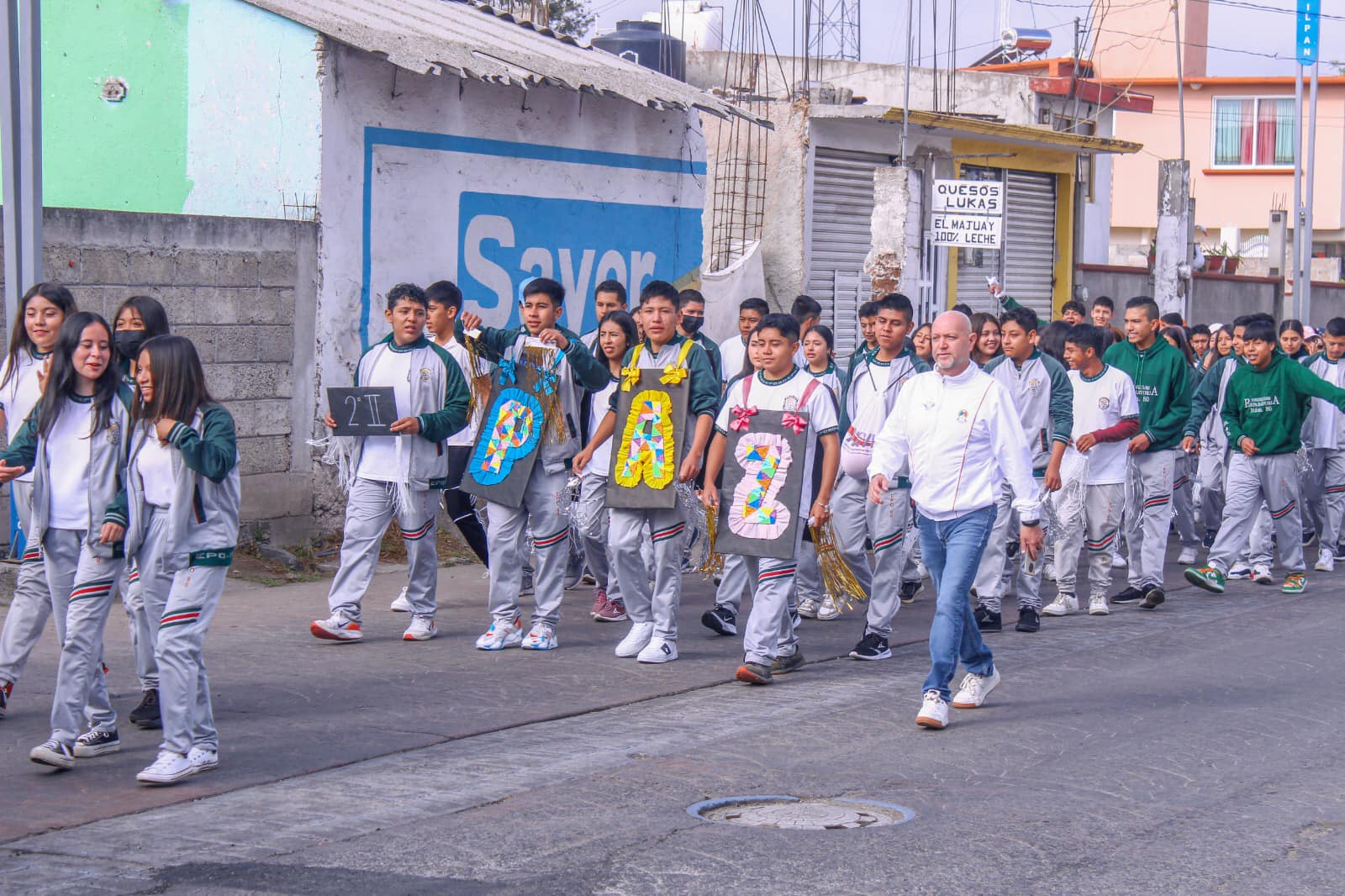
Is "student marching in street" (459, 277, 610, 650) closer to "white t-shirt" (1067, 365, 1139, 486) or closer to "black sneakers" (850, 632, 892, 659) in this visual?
"black sneakers" (850, 632, 892, 659)

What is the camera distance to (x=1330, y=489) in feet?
43.5

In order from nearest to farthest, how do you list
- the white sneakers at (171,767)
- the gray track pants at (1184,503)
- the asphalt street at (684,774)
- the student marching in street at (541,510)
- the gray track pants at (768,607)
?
the asphalt street at (684,774) < the white sneakers at (171,767) < the gray track pants at (768,607) < the student marching in street at (541,510) < the gray track pants at (1184,503)

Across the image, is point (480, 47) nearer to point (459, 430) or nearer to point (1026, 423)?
point (459, 430)

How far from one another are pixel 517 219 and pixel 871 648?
651 centimetres

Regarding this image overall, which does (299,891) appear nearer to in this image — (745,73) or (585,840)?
(585,840)

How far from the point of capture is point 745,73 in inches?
931

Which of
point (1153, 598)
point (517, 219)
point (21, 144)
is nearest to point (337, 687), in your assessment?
point (21, 144)

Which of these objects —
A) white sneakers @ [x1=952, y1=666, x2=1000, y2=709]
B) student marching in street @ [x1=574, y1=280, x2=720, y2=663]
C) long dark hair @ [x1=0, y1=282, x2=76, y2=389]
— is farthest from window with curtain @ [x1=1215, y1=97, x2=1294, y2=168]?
long dark hair @ [x1=0, y1=282, x2=76, y2=389]

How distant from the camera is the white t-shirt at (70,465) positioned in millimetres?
6746

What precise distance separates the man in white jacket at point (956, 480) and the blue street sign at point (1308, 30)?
56.6 feet

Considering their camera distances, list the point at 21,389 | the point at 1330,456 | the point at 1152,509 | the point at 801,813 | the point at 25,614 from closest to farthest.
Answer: the point at 801,813 → the point at 25,614 → the point at 21,389 → the point at 1152,509 → the point at 1330,456

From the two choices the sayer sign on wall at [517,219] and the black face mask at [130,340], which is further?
the sayer sign on wall at [517,219]

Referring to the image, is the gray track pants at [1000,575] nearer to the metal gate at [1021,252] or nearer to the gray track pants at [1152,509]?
the gray track pants at [1152,509]

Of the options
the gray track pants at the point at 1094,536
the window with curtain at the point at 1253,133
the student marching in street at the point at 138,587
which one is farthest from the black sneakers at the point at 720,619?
the window with curtain at the point at 1253,133
